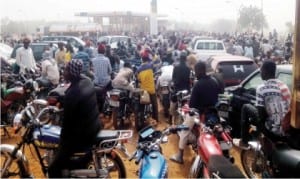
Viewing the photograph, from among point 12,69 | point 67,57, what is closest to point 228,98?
point 12,69

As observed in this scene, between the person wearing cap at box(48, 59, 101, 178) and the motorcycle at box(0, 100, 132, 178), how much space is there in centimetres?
13

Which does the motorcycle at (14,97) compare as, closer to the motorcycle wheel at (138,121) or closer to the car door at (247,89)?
the motorcycle wheel at (138,121)

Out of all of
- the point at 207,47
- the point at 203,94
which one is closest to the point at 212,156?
the point at 203,94

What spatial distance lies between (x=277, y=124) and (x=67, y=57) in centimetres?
1015

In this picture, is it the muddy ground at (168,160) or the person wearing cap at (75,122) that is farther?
the muddy ground at (168,160)

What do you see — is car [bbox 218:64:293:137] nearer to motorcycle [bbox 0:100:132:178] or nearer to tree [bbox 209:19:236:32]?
motorcycle [bbox 0:100:132:178]

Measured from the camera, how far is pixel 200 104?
594 cm

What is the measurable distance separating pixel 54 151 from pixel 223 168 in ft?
7.47

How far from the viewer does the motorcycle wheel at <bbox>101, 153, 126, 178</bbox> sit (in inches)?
192

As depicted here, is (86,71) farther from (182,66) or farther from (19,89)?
(182,66)

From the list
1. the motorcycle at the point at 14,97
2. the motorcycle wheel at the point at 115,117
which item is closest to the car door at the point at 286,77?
the motorcycle wheel at the point at 115,117

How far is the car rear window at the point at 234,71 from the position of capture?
9.32 m

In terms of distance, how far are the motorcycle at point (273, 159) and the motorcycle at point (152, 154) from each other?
42.9 inches

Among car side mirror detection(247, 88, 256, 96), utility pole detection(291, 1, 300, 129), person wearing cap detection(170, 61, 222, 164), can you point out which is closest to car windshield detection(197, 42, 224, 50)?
car side mirror detection(247, 88, 256, 96)
